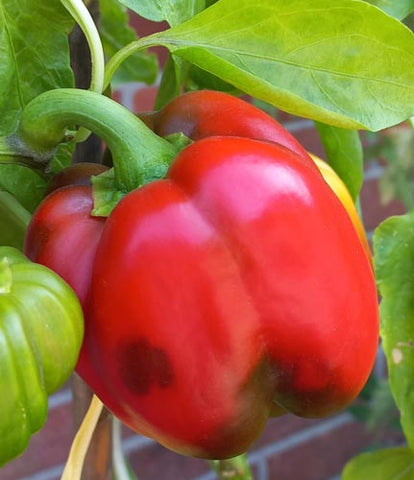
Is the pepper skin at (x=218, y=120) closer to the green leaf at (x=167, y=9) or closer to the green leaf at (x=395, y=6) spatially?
the green leaf at (x=167, y=9)

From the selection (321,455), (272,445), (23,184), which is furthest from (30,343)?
(321,455)

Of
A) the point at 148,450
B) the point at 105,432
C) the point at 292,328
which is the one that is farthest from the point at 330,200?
the point at 148,450

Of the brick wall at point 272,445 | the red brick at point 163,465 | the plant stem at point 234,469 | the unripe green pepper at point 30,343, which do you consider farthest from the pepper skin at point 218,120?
the red brick at point 163,465

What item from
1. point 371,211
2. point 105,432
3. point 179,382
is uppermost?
point 179,382

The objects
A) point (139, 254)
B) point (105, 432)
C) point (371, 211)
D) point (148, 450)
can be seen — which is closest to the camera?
point (139, 254)

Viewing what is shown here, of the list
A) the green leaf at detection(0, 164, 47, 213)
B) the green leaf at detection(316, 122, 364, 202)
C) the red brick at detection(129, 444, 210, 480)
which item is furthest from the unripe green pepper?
the red brick at detection(129, 444, 210, 480)

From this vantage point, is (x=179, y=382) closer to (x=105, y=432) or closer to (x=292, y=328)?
(x=292, y=328)
